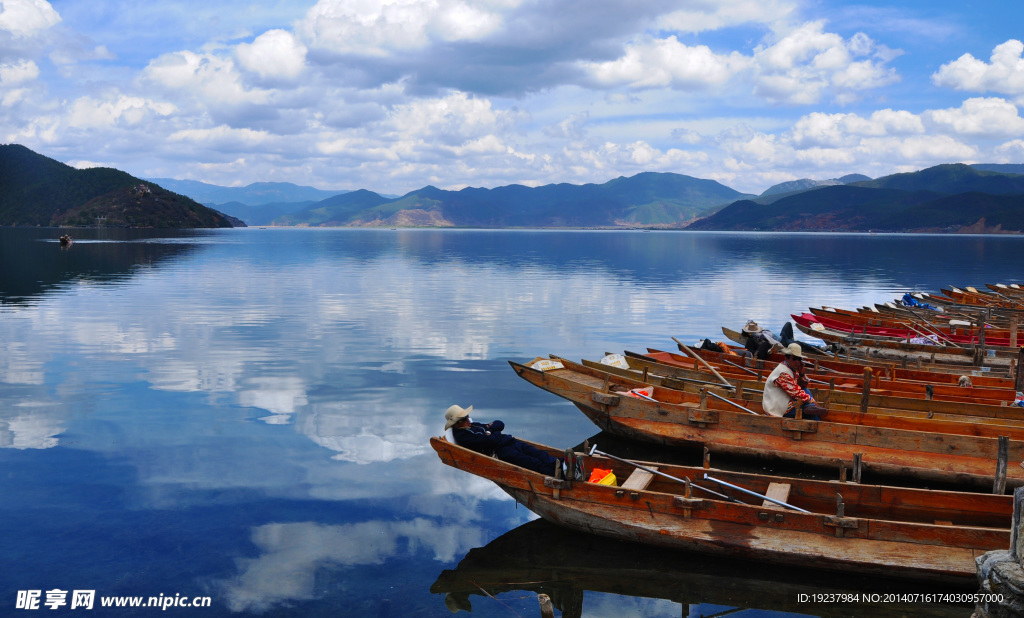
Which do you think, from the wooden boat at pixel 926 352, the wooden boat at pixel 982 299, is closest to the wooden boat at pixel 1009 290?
the wooden boat at pixel 982 299

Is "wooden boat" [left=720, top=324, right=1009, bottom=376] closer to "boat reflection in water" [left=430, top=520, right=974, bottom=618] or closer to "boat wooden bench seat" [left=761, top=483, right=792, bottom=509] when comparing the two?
"boat wooden bench seat" [left=761, top=483, right=792, bottom=509]

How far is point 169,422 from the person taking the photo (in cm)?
1762

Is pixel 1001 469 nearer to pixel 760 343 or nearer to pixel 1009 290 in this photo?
pixel 760 343

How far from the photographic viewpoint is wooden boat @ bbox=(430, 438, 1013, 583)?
948cm

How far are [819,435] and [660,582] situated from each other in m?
5.49

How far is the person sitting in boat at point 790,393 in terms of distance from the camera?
14.4 metres

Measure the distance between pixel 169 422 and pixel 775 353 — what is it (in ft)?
54.7

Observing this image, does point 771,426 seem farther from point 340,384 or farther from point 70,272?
point 70,272

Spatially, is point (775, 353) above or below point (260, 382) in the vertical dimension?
above

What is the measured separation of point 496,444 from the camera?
40.4 feet

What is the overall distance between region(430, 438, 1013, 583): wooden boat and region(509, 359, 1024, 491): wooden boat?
0.95 m

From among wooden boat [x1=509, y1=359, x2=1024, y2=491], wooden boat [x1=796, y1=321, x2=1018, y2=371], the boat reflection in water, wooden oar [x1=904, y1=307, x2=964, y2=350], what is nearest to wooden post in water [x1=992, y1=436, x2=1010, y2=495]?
wooden boat [x1=509, y1=359, x2=1024, y2=491]

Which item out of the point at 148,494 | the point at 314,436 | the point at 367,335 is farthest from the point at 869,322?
the point at 148,494

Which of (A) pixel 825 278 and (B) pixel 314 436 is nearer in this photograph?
(B) pixel 314 436
